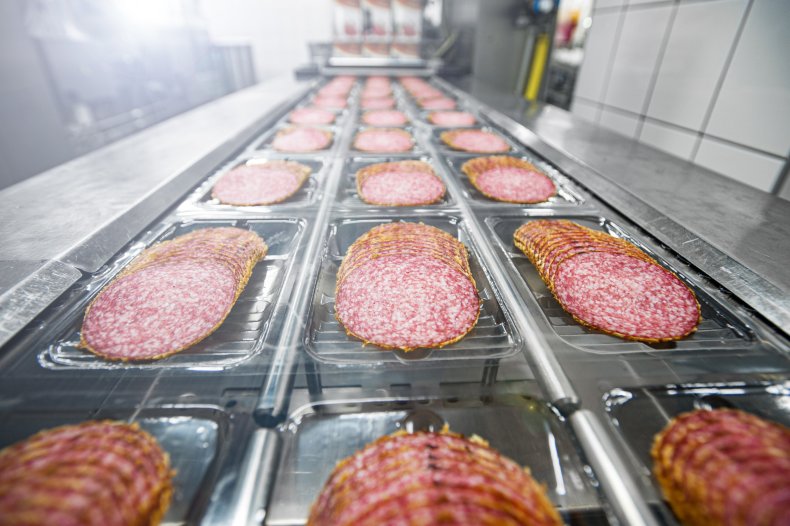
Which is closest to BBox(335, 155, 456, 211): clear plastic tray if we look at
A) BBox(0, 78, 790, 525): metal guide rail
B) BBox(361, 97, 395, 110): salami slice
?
BBox(0, 78, 790, 525): metal guide rail

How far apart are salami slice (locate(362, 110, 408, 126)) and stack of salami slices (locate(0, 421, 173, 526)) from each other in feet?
12.0

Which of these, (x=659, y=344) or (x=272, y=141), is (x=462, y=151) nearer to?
(x=272, y=141)

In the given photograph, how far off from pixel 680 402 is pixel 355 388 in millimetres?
1055

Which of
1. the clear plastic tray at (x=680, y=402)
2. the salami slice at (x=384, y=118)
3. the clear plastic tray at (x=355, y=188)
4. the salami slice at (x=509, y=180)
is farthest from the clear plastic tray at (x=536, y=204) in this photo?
the clear plastic tray at (x=680, y=402)

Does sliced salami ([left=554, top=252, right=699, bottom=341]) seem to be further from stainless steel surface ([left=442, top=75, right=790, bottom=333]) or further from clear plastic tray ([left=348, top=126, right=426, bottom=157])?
clear plastic tray ([left=348, top=126, right=426, bottom=157])

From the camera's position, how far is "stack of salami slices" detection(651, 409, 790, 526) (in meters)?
0.85

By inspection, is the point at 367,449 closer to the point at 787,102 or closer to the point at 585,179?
the point at 585,179

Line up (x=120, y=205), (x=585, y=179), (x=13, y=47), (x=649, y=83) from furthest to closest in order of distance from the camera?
(x=13, y=47)
(x=649, y=83)
(x=585, y=179)
(x=120, y=205)

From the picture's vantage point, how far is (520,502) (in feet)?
2.95

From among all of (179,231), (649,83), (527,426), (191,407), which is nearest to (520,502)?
(527,426)

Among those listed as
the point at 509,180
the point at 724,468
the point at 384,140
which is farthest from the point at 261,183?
the point at 724,468

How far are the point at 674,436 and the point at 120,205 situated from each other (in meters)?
2.58

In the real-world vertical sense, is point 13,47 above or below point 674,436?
above

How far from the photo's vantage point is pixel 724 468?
93 centimetres
